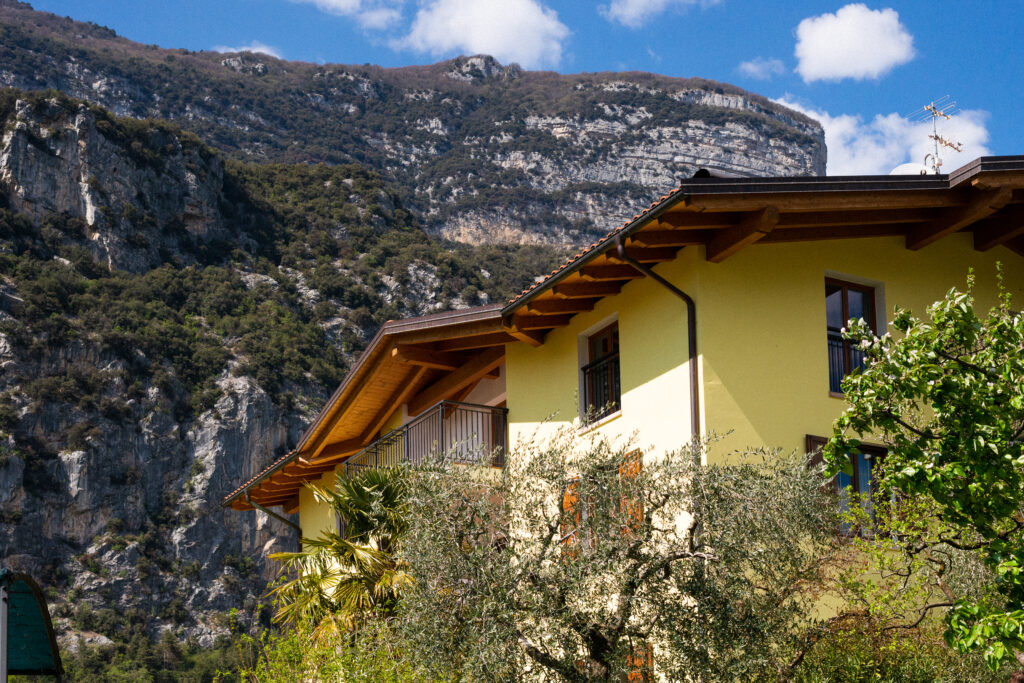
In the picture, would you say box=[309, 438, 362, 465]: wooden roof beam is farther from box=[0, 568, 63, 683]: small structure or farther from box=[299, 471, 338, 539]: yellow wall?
box=[0, 568, 63, 683]: small structure

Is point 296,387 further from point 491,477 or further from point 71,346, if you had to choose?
point 491,477

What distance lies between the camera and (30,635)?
738cm

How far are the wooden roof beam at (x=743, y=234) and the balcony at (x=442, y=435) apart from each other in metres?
4.82

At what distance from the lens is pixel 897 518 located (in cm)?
1051

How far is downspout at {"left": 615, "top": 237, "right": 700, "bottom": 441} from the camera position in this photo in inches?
480

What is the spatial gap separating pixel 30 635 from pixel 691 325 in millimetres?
7364

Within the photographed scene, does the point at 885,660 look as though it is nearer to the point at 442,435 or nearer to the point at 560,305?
the point at 560,305

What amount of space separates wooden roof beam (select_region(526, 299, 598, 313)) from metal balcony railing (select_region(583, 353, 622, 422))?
72 centimetres

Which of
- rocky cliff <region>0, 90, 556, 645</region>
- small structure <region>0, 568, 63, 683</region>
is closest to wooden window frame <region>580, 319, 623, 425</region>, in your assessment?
small structure <region>0, 568, 63, 683</region>

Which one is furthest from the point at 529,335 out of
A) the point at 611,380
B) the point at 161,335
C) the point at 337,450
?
the point at 161,335

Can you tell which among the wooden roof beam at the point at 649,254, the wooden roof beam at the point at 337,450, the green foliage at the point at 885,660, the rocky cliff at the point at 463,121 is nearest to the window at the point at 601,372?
the wooden roof beam at the point at 649,254

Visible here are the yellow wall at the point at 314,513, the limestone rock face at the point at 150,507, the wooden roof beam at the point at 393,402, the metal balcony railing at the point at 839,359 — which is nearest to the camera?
the metal balcony railing at the point at 839,359

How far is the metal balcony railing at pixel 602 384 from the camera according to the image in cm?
1447

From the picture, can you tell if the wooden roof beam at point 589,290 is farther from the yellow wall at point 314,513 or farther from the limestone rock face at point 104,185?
the limestone rock face at point 104,185
